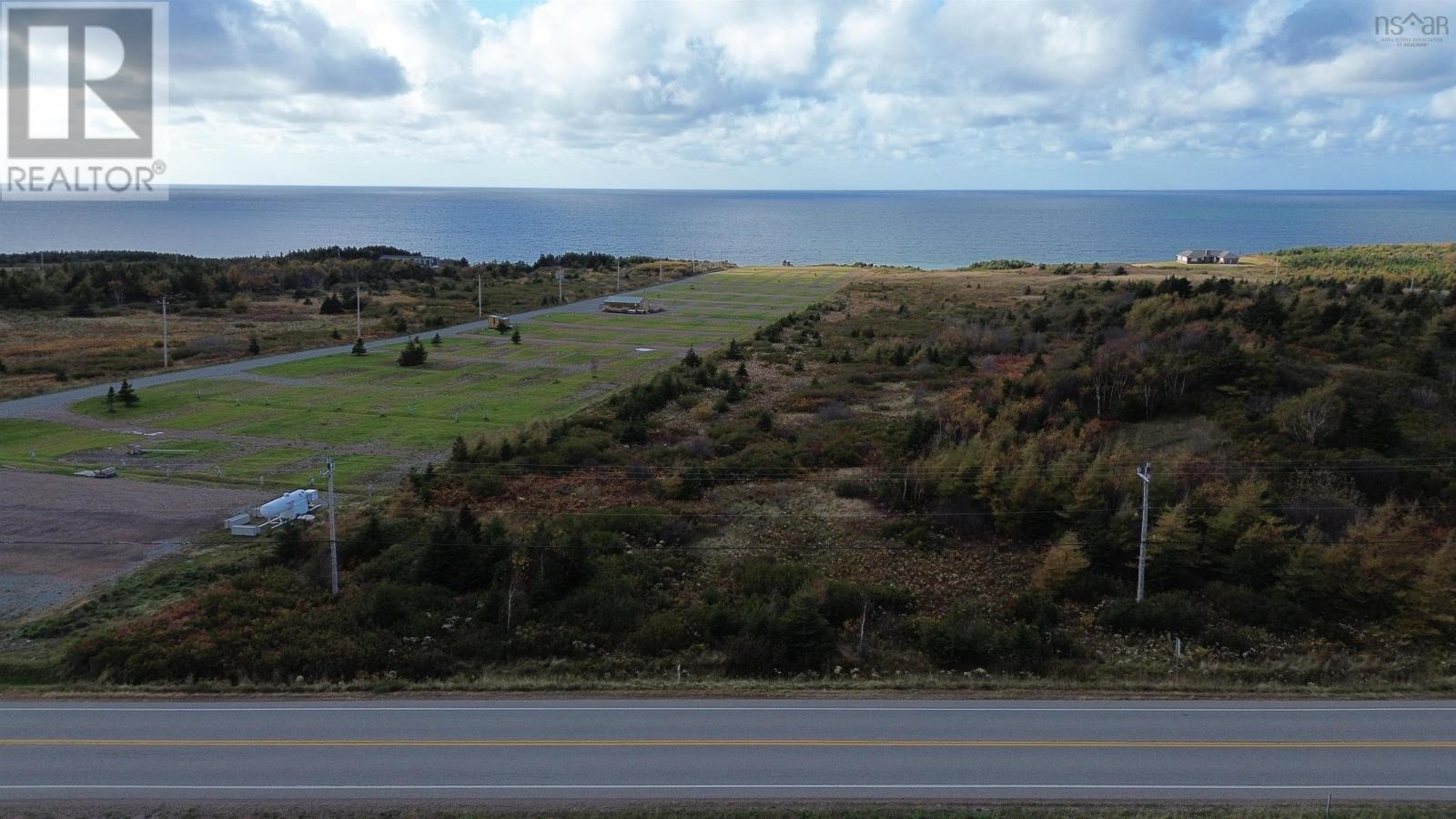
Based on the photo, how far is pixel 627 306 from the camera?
246ft

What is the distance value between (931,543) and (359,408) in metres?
26.4

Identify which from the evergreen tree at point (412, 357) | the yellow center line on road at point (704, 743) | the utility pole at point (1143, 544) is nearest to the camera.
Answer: the yellow center line on road at point (704, 743)

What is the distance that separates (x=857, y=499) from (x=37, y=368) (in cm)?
4344

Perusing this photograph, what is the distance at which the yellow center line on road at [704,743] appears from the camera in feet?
47.4

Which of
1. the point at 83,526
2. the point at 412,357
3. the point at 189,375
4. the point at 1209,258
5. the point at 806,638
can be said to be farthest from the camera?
the point at 1209,258

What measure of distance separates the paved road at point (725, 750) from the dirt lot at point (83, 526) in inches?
283

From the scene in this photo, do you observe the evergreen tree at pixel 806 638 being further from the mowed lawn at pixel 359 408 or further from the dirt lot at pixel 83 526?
the dirt lot at pixel 83 526

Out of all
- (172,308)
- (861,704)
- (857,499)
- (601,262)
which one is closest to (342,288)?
(172,308)

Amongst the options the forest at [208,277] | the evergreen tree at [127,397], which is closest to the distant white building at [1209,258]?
the forest at [208,277]

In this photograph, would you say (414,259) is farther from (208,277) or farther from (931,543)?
(931,543)

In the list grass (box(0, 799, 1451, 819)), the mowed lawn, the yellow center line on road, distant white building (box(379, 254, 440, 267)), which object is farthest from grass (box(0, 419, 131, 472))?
distant white building (box(379, 254, 440, 267))

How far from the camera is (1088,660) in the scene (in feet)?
62.7

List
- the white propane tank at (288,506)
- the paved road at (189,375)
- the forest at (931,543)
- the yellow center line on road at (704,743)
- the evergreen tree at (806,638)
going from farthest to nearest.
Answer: the paved road at (189,375)
the white propane tank at (288,506)
the forest at (931,543)
the evergreen tree at (806,638)
the yellow center line on road at (704,743)

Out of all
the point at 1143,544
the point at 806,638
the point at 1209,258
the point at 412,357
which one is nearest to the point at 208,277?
the point at 412,357
